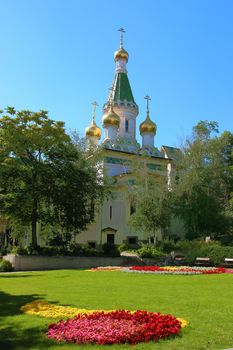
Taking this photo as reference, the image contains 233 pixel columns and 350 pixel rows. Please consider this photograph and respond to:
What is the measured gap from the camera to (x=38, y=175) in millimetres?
29766

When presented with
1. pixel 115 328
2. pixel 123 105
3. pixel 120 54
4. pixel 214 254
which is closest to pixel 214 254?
pixel 214 254

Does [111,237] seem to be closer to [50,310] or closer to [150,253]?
[150,253]

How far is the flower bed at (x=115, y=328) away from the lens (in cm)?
727

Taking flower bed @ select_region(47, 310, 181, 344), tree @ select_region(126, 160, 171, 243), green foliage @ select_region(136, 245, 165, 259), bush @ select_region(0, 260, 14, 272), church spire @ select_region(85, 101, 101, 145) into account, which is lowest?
bush @ select_region(0, 260, 14, 272)

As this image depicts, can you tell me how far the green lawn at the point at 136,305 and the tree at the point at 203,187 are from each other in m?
23.0

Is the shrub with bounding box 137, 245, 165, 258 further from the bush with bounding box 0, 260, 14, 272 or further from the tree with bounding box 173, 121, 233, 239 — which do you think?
the bush with bounding box 0, 260, 14, 272

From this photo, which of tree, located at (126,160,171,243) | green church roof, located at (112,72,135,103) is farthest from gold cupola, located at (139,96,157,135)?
tree, located at (126,160,171,243)

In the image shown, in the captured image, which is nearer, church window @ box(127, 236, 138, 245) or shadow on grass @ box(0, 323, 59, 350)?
shadow on grass @ box(0, 323, 59, 350)

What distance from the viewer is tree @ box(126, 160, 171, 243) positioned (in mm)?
33062

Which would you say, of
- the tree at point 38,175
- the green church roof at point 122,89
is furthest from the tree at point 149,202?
the green church roof at point 122,89

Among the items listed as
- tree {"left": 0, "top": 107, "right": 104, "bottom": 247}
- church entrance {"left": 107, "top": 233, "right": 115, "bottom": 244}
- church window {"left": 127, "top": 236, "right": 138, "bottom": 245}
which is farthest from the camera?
church entrance {"left": 107, "top": 233, "right": 115, "bottom": 244}

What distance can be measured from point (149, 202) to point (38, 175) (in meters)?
9.16

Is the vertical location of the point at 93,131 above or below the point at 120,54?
below

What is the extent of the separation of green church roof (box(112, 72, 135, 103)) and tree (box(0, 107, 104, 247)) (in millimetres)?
26880
